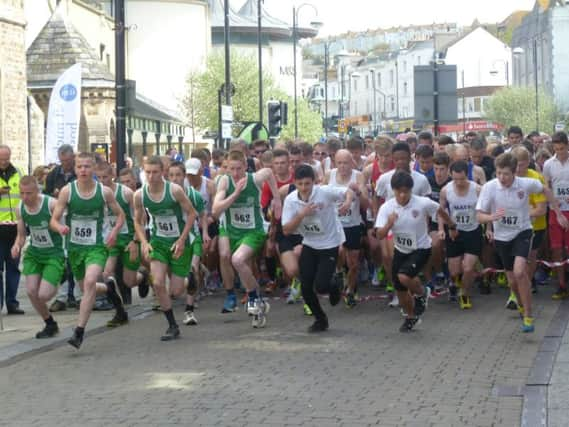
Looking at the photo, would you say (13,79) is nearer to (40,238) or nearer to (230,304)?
(230,304)

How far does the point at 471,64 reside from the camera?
127 m

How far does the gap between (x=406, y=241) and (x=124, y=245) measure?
3176mm

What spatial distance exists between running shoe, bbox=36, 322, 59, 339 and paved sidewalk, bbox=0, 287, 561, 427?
15.8 inches

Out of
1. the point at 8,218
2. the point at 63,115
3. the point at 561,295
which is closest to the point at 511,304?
the point at 561,295

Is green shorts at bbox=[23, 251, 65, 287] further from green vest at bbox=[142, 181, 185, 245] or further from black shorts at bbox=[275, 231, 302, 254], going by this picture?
black shorts at bbox=[275, 231, 302, 254]

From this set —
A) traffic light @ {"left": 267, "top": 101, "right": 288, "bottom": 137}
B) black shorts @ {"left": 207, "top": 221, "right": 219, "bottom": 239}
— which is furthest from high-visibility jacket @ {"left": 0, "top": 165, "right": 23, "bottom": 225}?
traffic light @ {"left": 267, "top": 101, "right": 288, "bottom": 137}

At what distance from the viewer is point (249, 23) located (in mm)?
106125

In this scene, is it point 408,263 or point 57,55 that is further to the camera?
point 57,55

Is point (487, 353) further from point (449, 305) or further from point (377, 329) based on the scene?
point (449, 305)

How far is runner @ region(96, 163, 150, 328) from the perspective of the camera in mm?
12704

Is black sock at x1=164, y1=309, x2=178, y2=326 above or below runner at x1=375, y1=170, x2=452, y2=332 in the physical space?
below

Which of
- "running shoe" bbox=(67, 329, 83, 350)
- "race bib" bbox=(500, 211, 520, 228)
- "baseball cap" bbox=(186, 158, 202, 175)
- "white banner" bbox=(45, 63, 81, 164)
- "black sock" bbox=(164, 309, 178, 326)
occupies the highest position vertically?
"white banner" bbox=(45, 63, 81, 164)

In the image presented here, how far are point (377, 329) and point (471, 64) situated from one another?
118 metres

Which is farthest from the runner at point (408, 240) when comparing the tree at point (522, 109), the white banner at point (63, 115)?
the tree at point (522, 109)
